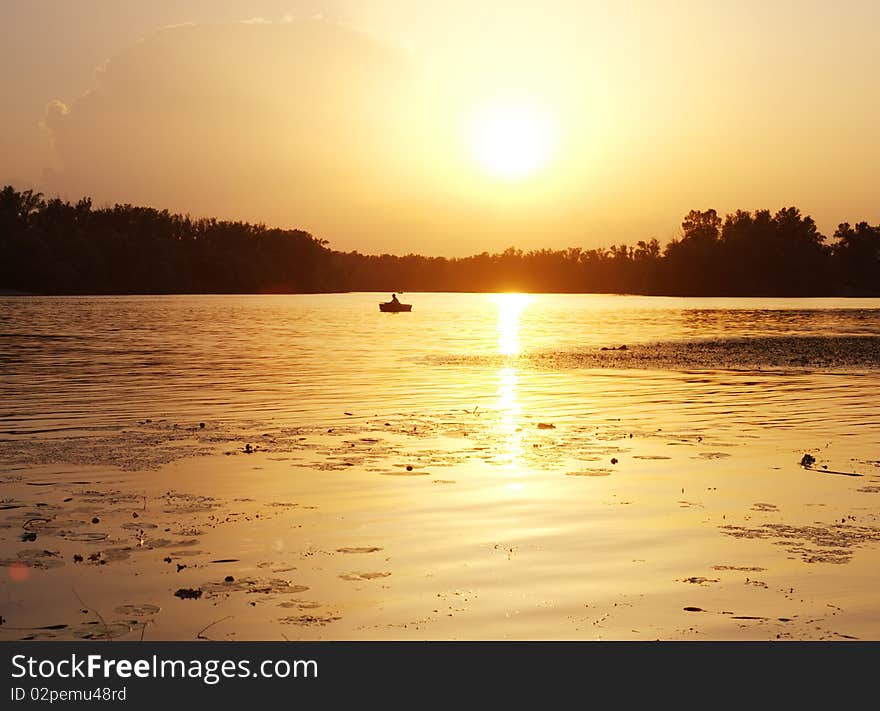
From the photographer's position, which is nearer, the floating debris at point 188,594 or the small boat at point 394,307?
the floating debris at point 188,594

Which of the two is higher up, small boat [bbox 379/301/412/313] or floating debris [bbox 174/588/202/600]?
small boat [bbox 379/301/412/313]

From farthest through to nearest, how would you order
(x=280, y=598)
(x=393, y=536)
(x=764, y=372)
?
(x=764, y=372), (x=393, y=536), (x=280, y=598)

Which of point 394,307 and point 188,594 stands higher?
point 394,307

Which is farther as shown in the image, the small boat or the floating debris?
the small boat

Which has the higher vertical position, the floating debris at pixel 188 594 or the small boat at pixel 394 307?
the small boat at pixel 394 307

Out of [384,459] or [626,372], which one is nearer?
[384,459]

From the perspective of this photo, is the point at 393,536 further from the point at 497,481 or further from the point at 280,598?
the point at 497,481

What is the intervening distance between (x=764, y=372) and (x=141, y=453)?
2791 cm

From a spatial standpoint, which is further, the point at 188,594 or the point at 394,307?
the point at 394,307
